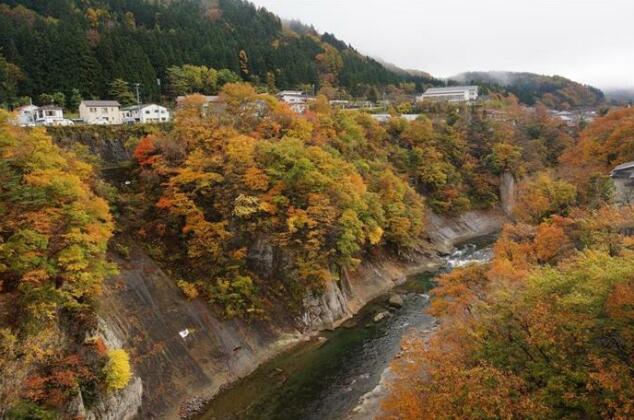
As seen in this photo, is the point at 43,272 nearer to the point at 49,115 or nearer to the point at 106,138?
the point at 106,138

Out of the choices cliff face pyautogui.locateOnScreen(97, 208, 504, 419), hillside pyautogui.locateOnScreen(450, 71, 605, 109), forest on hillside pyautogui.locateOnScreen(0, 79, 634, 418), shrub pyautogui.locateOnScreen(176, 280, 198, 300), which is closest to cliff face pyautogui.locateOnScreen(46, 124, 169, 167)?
forest on hillside pyautogui.locateOnScreen(0, 79, 634, 418)

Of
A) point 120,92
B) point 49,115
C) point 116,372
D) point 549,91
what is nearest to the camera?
point 116,372

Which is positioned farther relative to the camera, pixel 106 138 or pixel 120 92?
pixel 120 92

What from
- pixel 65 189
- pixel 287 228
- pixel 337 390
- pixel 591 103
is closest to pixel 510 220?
pixel 287 228

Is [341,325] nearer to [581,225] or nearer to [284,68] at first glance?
[581,225]

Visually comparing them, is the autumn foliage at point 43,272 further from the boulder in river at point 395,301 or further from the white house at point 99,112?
the white house at point 99,112

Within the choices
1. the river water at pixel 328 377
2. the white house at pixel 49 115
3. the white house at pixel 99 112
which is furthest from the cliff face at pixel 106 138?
the river water at pixel 328 377

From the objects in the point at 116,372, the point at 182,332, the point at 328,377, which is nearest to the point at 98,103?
the point at 182,332
